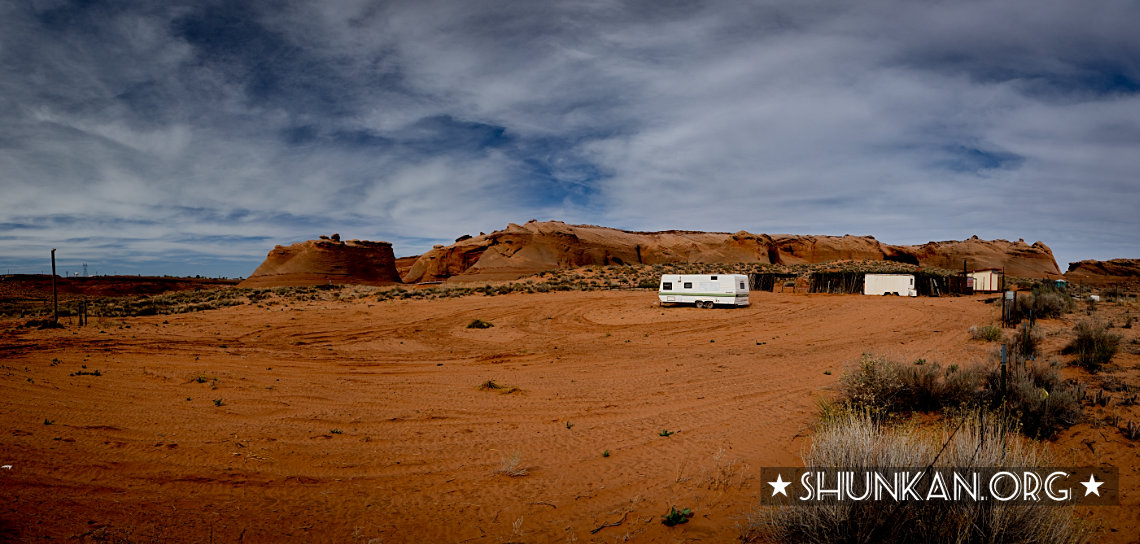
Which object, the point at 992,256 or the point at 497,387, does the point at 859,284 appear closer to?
the point at 497,387

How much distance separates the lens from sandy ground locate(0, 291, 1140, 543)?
14.5 ft

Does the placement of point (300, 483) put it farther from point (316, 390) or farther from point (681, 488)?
point (316, 390)

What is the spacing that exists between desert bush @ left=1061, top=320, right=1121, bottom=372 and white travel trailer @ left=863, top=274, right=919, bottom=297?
82.5 ft

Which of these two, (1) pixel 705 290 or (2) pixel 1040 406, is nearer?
(2) pixel 1040 406

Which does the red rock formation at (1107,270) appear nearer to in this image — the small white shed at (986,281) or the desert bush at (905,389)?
the small white shed at (986,281)

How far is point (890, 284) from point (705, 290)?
Result: 50.8 ft

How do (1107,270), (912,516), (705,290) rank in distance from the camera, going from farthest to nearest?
(1107,270) < (705,290) < (912,516)

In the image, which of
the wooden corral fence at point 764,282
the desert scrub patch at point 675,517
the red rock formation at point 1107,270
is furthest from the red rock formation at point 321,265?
the red rock formation at point 1107,270

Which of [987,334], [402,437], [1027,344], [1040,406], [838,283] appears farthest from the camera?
[838,283]

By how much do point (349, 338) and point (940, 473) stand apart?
A: 16.4m

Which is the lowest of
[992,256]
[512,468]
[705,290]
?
[512,468]

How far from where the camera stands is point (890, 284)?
3319 cm

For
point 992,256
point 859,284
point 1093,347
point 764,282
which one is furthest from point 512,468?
point 992,256

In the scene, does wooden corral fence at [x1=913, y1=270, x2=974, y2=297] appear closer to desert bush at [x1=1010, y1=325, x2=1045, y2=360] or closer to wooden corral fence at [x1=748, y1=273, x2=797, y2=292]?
wooden corral fence at [x1=748, y1=273, x2=797, y2=292]
